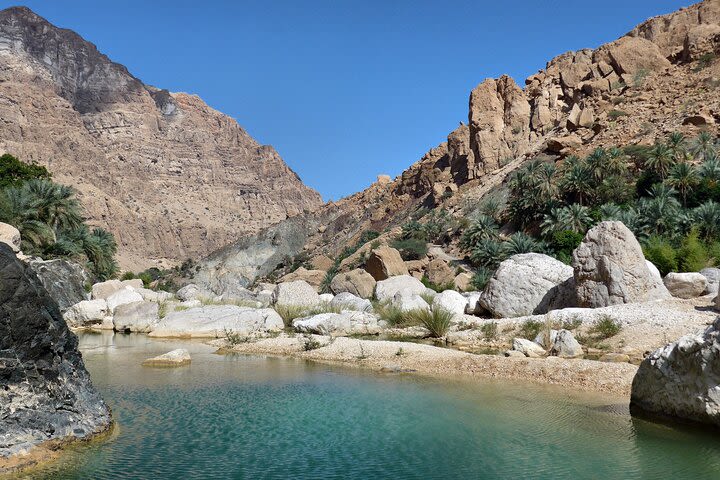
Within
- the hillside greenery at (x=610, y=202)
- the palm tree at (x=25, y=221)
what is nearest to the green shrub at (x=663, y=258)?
the hillside greenery at (x=610, y=202)

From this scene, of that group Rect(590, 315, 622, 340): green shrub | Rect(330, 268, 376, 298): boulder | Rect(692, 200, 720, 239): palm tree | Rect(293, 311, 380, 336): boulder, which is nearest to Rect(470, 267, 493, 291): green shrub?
Rect(330, 268, 376, 298): boulder

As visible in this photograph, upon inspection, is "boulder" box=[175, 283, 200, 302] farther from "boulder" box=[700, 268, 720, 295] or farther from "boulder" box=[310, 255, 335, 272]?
"boulder" box=[700, 268, 720, 295]

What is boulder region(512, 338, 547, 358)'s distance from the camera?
12125 millimetres

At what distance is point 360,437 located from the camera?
6633 mm

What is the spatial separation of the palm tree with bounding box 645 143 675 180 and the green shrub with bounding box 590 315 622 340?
28.3m

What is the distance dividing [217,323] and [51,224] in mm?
22862

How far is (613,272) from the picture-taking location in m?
16.5

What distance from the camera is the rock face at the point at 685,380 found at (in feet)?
20.9

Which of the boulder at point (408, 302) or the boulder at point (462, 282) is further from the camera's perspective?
the boulder at point (462, 282)

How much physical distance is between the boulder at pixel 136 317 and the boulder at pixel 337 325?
5775mm

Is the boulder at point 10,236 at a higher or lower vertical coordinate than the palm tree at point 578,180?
lower

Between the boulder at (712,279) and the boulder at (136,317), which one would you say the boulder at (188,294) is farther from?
the boulder at (712,279)

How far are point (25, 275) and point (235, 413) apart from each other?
3231 millimetres

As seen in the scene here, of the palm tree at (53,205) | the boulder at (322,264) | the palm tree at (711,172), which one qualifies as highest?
the palm tree at (711,172)
